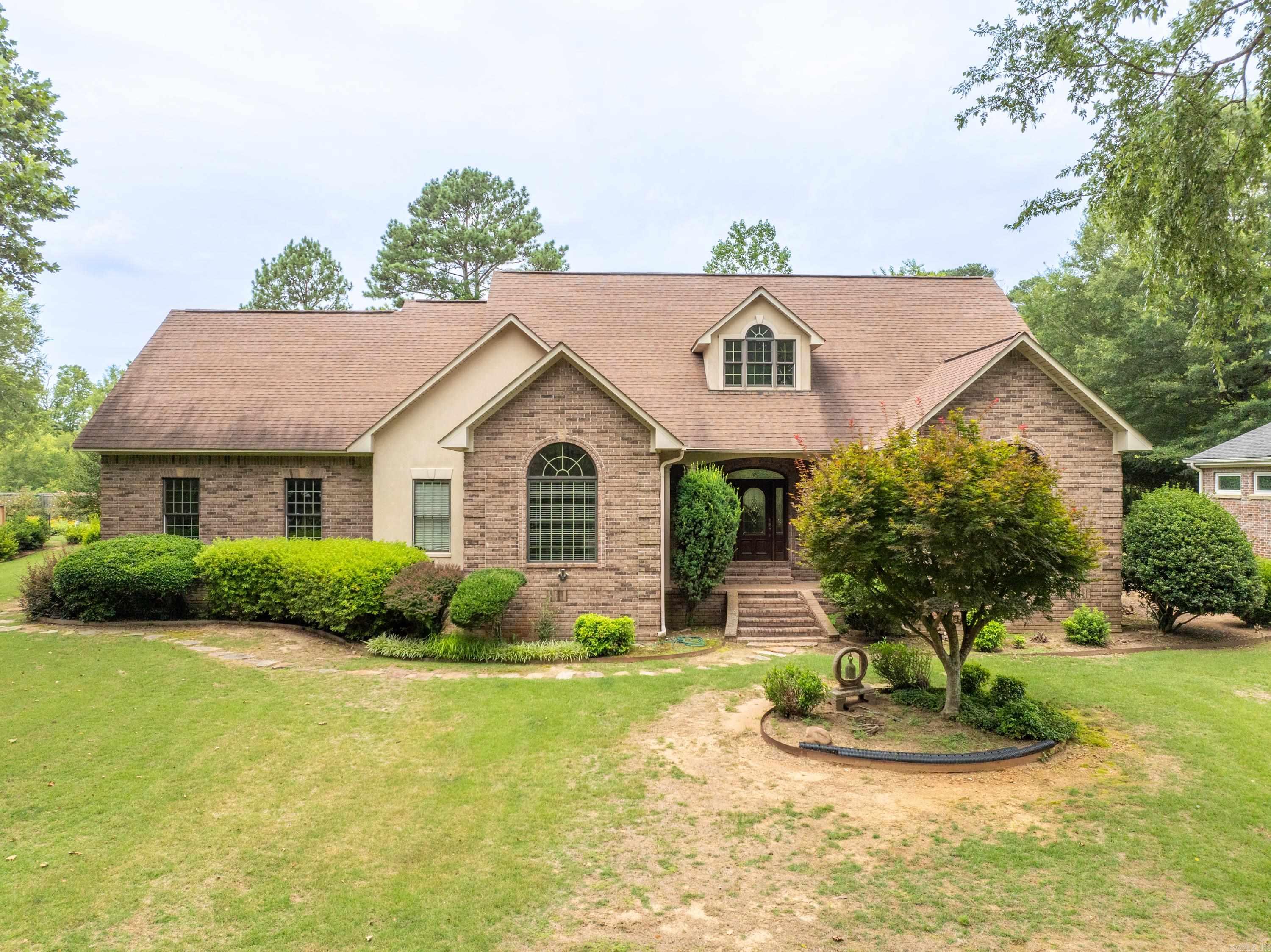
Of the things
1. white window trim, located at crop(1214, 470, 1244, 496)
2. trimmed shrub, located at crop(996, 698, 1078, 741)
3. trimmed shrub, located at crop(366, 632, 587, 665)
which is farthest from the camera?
white window trim, located at crop(1214, 470, 1244, 496)

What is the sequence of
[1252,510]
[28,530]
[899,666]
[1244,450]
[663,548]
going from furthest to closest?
[28,530] < [1244,450] < [1252,510] < [663,548] < [899,666]

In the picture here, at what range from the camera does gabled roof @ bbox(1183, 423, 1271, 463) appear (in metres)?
19.5

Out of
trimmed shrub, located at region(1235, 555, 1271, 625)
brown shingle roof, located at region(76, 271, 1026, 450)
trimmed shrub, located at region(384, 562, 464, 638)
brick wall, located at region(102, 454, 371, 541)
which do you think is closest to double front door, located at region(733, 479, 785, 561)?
brown shingle roof, located at region(76, 271, 1026, 450)

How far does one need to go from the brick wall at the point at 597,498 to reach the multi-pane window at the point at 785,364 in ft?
19.6

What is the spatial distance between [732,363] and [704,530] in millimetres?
5566

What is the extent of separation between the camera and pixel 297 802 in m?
6.56

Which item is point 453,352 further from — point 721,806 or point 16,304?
point 16,304

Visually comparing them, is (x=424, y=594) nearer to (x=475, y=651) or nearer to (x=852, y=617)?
(x=475, y=651)

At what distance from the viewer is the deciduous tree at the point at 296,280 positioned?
1503 inches

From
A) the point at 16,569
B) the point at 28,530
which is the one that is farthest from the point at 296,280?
the point at 16,569

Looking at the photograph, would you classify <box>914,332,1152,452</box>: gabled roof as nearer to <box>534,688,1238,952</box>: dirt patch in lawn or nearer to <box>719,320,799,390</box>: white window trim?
<box>719,320,799,390</box>: white window trim

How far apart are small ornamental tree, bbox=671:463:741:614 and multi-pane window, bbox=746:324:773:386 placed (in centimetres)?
423

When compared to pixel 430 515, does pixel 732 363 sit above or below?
above

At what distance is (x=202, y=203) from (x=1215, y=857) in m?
28.7
